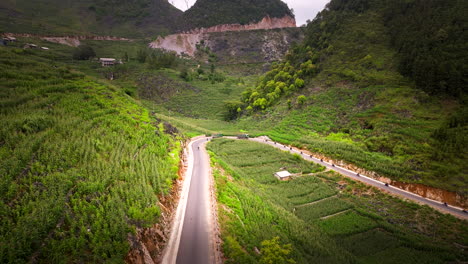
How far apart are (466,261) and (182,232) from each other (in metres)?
18.7

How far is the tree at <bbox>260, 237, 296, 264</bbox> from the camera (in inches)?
436

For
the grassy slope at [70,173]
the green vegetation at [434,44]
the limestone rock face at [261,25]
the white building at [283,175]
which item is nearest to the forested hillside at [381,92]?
the green vegetation at [434,44]

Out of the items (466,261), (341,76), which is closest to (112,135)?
(466,261)

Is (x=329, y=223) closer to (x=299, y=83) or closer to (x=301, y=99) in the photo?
(x=301, y=99)

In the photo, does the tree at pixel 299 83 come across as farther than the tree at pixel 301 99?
Yes

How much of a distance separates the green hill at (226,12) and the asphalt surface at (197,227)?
119 meters

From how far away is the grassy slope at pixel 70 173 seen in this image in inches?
327

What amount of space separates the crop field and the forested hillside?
461cm

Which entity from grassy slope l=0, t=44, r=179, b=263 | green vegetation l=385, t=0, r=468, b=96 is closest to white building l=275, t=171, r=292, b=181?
grassy slope l=0, t=44, r=179, b=263

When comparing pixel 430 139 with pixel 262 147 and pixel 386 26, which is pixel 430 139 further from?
pixel 386 26

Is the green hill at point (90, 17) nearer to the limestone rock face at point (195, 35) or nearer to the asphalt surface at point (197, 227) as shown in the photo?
the limestone rock face at point (195, 35)

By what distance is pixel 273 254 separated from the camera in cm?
1146

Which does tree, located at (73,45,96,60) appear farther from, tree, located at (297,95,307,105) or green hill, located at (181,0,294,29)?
tree, located at (297,95,307,105)

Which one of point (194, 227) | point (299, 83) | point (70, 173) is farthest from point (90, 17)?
point (194, 227)
